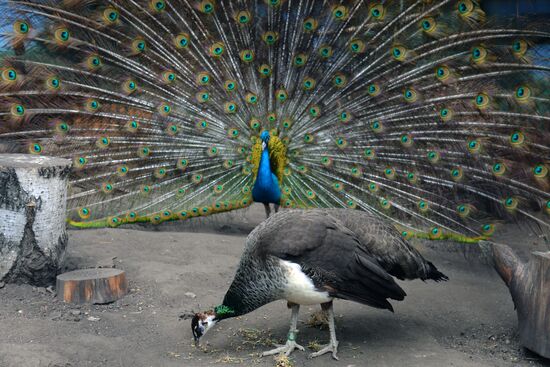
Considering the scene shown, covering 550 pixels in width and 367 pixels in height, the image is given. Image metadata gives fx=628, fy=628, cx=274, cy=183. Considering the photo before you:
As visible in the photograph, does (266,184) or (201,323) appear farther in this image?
(266,184)

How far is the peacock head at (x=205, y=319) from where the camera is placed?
3562 mm

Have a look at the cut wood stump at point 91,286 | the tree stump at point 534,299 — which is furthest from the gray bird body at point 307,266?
the cut wood stump at point 91,286

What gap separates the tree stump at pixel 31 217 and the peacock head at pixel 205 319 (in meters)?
1.31

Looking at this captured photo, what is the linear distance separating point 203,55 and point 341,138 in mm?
1471

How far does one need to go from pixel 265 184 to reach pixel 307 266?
2.23 metres

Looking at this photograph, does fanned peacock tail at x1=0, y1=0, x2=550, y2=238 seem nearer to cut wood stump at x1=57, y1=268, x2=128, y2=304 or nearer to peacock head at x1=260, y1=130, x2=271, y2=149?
peacock head at x1=260, y1=130, x2=271, y2=149

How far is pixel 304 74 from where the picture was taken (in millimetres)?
5664

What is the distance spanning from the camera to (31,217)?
410cm

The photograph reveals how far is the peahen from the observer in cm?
339

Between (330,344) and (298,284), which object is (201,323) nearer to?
(298,284)

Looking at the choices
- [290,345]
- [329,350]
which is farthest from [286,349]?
[329,350]

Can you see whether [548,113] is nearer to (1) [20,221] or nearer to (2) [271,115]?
(2) [271,115]

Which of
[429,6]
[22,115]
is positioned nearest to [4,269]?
[22,115]

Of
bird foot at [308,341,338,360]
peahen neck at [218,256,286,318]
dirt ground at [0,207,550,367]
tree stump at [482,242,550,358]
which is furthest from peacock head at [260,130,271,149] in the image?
tree stump at [482,242,550,358]
